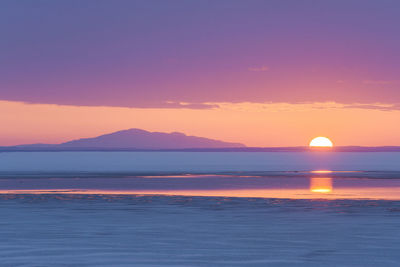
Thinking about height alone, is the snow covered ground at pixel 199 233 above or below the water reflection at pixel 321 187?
below

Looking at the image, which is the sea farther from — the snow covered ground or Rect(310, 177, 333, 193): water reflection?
Rect(310, 177, 333, 193): water reflection

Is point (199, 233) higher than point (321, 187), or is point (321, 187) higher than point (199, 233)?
point (321, 187)

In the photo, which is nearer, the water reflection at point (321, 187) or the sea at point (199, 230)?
the sea at point (199, 230)

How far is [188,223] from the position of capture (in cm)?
2184

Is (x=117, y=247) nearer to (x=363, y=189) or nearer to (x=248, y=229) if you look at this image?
(x=248, y=229)

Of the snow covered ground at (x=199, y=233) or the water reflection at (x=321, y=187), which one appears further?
the water reflection at (x=321, y=187)

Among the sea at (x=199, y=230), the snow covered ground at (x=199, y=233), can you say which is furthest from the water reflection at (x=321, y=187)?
the snow covered ground at (x=199, y=233)

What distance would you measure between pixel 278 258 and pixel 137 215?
34.8 ft

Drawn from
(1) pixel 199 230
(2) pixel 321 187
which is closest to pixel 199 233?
(1) pixel 199 230

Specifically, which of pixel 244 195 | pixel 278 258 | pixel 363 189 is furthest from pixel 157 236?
pixel 363 189

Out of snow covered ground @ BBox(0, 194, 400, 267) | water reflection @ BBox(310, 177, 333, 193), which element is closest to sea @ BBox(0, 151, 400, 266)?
snow covered ground @ BBox(0, 194, 400, 267)

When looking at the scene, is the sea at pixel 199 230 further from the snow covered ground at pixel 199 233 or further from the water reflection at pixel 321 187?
the water reflection at pixel 321 187

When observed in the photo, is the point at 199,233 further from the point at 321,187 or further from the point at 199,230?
A: the point at 321,187

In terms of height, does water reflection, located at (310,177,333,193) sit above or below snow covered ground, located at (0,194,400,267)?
above
